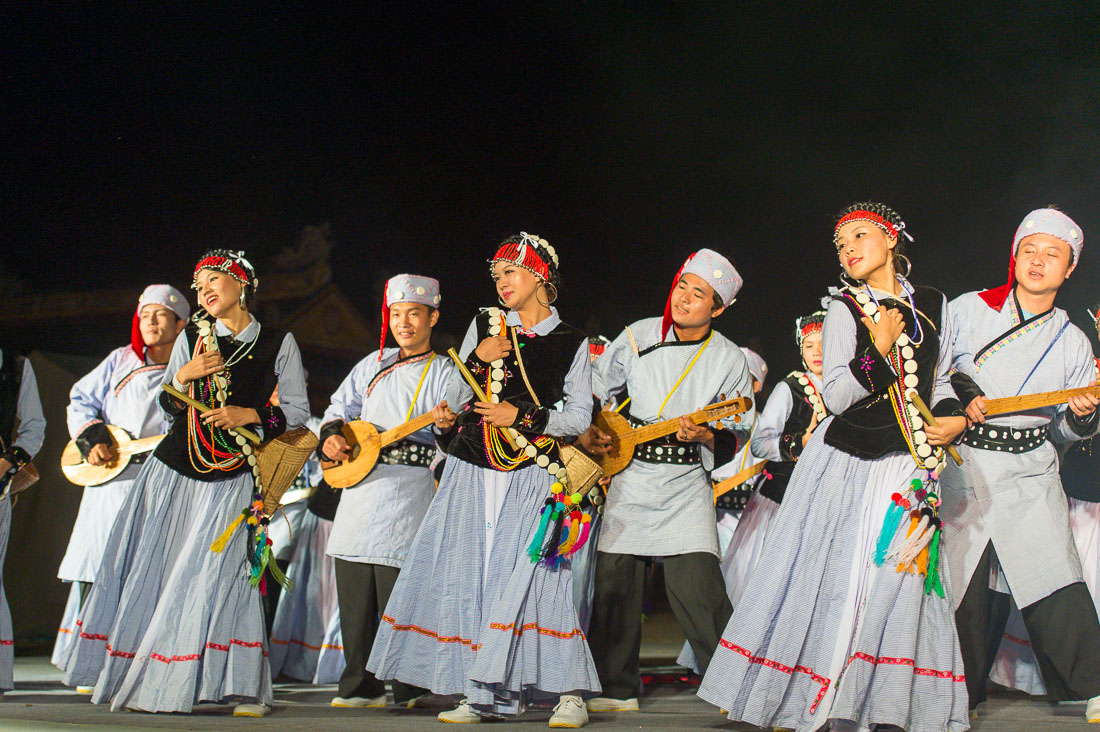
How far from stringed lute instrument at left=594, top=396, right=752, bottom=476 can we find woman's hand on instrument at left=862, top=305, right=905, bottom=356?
0.98 m

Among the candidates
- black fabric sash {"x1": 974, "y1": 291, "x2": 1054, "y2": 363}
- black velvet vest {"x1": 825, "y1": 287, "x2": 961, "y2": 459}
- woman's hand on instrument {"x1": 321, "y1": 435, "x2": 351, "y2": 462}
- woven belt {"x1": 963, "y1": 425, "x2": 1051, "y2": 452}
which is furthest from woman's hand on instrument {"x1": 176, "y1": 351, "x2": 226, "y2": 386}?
black fabric sash {"x1": 974, "y1": 291, "x2": 1054, "y2": 363}

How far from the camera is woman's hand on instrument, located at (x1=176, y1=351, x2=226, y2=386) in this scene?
12.6ft

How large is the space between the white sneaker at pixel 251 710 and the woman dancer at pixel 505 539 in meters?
0.44

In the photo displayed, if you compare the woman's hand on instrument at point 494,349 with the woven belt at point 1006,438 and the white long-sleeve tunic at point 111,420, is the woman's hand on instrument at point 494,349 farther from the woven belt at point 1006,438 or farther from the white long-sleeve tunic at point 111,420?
the white long-sleeve tunic at point 111,420

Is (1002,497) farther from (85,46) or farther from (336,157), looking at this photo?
(85,46)

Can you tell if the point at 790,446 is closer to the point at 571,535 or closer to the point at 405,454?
the point at 571,535

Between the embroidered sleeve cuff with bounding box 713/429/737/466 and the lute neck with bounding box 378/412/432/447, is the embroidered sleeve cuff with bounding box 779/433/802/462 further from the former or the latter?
the lute neck with bounding box 378/412/432/447

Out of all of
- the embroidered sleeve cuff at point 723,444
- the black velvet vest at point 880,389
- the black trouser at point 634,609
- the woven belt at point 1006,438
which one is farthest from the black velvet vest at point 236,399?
the woven belt at point 1006,438

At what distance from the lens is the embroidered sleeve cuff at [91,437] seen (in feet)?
15.5

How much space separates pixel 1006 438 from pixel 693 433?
117 centimetres

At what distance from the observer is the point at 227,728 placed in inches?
124

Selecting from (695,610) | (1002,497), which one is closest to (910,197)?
(1002,497)

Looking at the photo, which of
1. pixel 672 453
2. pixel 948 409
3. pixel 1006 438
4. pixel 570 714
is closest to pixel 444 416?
pixel 672 453

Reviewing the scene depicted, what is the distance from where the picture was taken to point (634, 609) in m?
3.98
